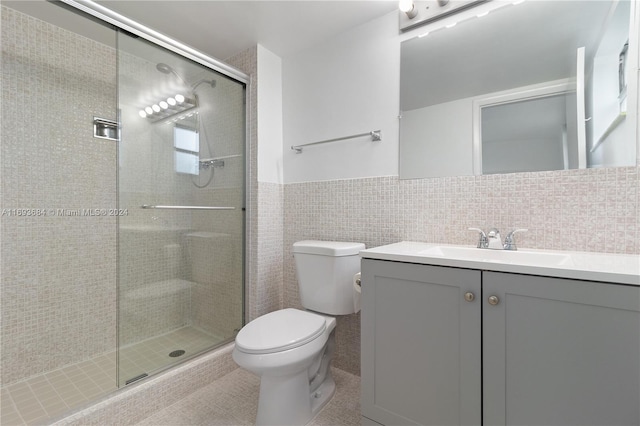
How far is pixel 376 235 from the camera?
1707mm

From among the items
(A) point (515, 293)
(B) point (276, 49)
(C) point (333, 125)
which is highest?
(B) point (276, 49)

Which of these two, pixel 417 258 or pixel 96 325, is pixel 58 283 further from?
pixel 417 258

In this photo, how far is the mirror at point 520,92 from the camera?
116 centimetres

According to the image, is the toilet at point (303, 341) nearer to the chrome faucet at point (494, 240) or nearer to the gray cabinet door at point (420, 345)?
the gray cabinet door at point (420, 345)

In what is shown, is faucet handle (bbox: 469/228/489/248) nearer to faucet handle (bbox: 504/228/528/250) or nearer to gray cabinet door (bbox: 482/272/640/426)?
faucet handle (bbox: 504/228/528/250)

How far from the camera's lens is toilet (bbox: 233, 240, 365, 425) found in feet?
4.02

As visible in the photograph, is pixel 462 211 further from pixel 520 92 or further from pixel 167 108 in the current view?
pixel 167 108

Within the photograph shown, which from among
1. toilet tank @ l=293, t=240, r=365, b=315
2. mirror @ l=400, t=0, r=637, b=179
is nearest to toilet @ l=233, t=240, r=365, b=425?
toilet tank @ l=293, t=240, r=365, b=315

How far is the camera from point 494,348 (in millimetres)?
927

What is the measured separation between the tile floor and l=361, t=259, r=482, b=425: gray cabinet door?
33 cm

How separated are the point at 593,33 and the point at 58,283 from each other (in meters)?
3.14

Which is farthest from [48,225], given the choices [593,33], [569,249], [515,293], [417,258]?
[593,33]

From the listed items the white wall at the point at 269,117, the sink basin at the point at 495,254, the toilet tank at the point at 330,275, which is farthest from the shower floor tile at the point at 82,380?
the sink basin at the point at 495,254

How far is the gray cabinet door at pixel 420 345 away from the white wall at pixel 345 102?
763 millimetres
